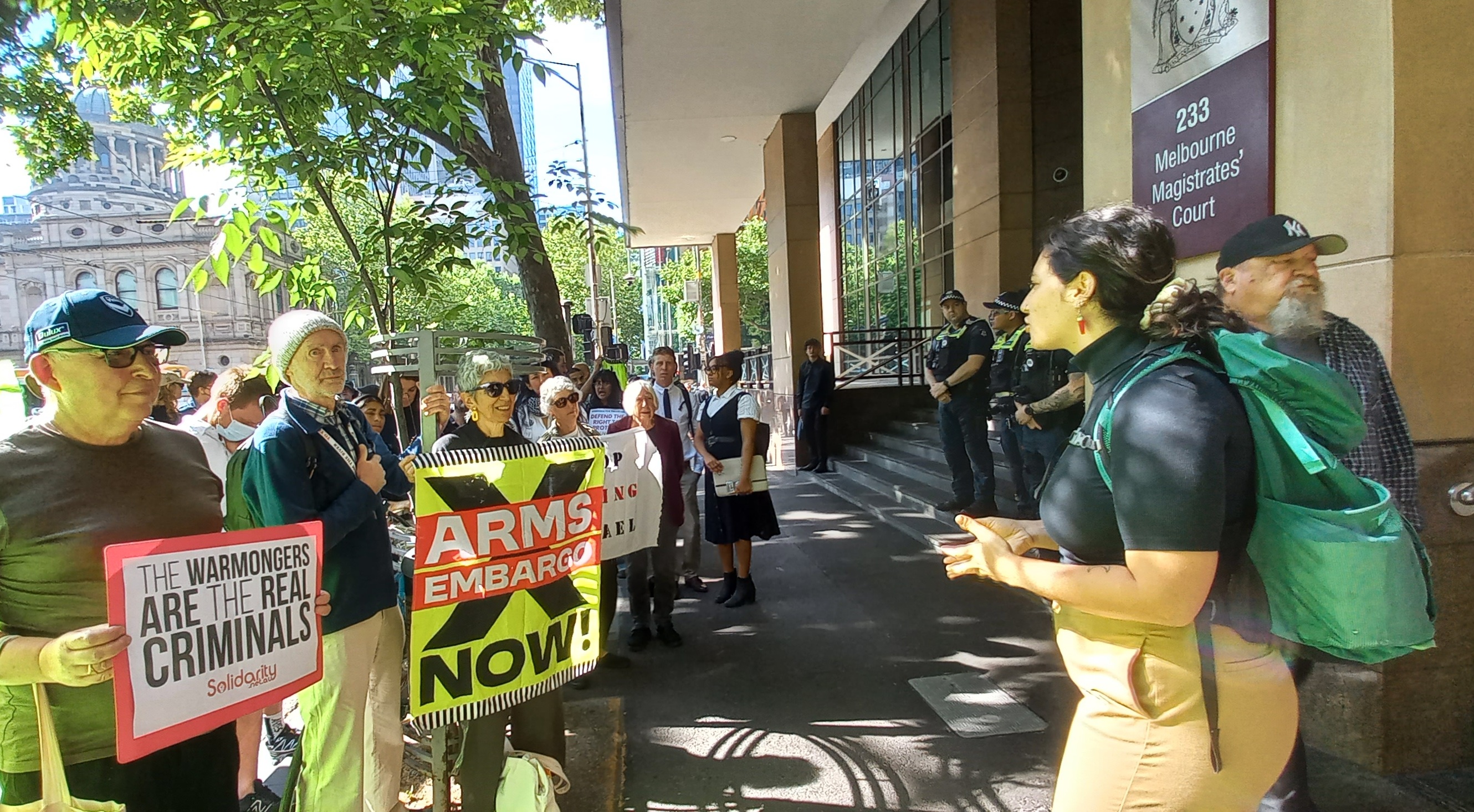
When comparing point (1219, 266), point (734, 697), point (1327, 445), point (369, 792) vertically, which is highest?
point (1219, 266)

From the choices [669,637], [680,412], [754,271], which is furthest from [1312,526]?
[754,271]

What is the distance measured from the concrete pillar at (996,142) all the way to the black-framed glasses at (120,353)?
8.95 m

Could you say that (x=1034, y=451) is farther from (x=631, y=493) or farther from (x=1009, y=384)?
(x=631, y=493)

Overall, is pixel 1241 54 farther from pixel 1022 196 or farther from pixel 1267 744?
pixel 1022 196

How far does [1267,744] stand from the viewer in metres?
1.52

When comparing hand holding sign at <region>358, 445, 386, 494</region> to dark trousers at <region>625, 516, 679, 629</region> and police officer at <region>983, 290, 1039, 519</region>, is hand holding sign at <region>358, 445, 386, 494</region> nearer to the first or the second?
dark trousers at <region>625, 516, 679, 629</region>

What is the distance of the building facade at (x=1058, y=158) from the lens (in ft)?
9.58

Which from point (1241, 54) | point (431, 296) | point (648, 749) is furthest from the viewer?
point (431, 296)

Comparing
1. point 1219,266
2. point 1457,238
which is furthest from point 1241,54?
point 1219,266

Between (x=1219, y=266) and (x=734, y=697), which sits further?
(x=734, y=697)

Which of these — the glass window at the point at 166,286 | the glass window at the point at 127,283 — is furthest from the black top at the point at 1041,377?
the glass window at the point at 166,286

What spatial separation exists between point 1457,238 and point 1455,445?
768 mm

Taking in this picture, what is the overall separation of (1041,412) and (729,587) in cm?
267

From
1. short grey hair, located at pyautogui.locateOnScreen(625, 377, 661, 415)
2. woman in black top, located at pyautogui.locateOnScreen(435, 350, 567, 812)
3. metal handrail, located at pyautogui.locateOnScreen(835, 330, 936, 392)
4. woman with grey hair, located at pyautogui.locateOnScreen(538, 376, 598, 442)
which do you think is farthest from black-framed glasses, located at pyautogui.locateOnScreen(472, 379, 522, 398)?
metal handrail, located at pyautogui.locateOnScreen(835, 330, 936, 392)
